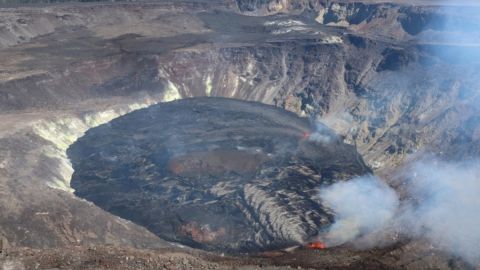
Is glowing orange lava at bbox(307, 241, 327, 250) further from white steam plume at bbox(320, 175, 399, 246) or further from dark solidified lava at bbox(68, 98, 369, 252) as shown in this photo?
dark solidified lava at bbox(68, 98, 369, 252)

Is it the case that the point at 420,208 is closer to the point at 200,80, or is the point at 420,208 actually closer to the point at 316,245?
the point at 316,245

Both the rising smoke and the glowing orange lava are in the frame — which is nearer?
the rising smoke

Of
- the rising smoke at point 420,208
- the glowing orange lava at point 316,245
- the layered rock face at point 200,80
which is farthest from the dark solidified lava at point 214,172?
the layered rock face at point 200,80

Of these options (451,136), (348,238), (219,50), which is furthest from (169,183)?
(219,50)

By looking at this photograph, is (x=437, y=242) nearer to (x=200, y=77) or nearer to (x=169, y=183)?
(x=169, y=183)

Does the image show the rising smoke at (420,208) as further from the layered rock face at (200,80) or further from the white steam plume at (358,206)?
the layered rock face at (200,80)

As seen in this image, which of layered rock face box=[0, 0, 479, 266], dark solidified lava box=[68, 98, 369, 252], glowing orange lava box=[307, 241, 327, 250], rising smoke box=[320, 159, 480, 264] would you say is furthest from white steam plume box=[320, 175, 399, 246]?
layered rock face box=[0, 0, 479, 266]
